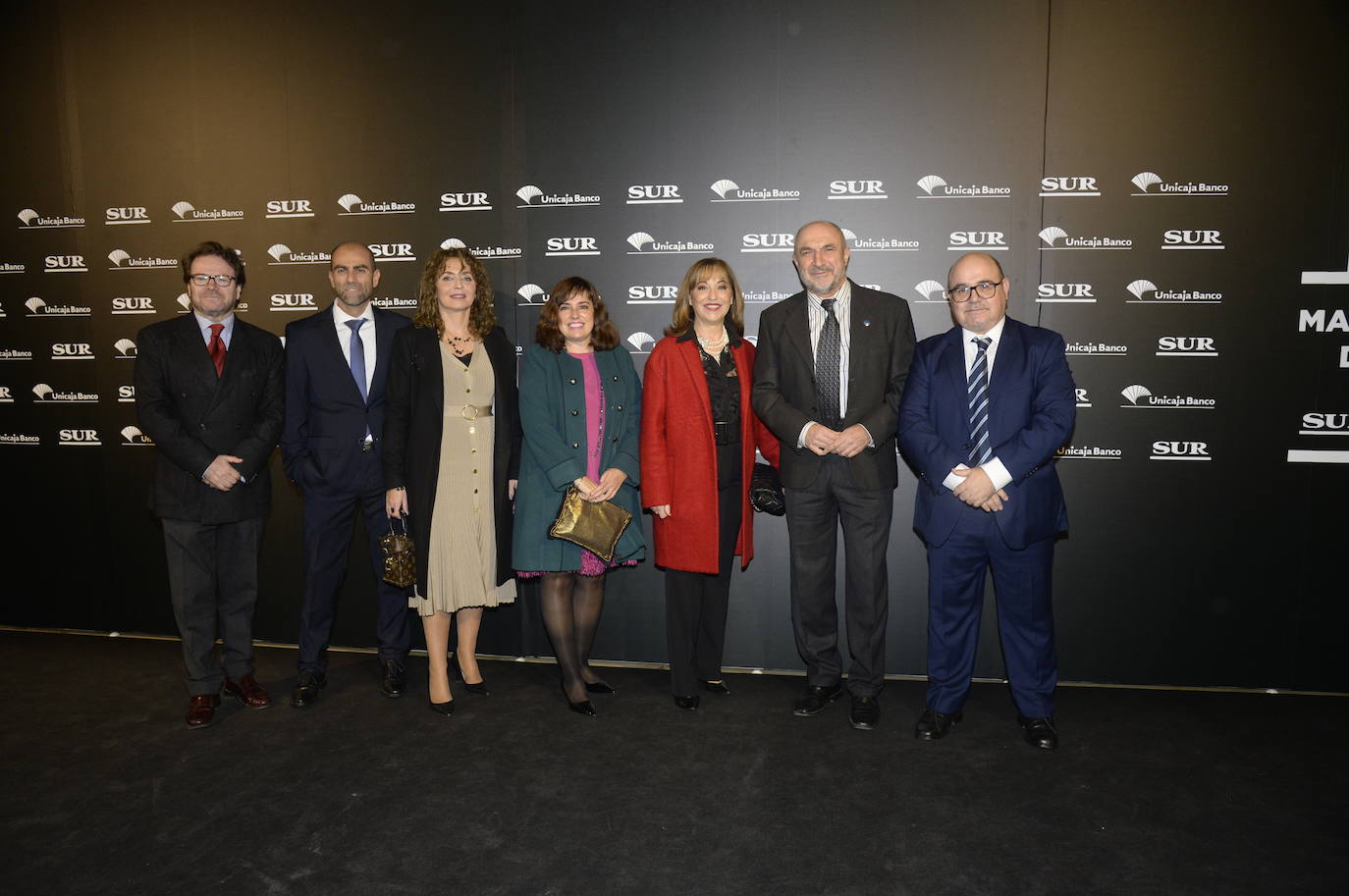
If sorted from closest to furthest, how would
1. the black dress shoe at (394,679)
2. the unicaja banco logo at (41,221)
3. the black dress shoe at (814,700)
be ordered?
the black dress shoe at (814,700) < the black dress shoe at (394,679) < the unicaja banco logo at (41,221)

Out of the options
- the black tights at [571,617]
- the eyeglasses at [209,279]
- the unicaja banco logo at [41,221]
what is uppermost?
the unicaja banco logo at [41,221]

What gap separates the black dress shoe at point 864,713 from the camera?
135 inches

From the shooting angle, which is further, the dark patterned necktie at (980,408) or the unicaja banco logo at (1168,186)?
the unicaja banco logo at (1168,186)

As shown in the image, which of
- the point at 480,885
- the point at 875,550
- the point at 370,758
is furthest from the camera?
the point at 875,550

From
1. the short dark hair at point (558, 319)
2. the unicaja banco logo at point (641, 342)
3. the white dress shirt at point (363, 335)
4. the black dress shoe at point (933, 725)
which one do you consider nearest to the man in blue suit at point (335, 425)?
the white dress shirt at point (363, 335)

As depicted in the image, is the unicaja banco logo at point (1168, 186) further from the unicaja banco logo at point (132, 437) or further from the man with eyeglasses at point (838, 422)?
the unicaja banco logo at point (132, 437)

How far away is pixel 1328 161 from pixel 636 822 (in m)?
4.16

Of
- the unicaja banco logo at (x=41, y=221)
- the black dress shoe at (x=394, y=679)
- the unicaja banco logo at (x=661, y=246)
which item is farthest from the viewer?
the unicaja banco logo at (x=41, y=221)

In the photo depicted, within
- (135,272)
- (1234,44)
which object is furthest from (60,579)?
(1234,44)

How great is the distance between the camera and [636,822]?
271 centimetres

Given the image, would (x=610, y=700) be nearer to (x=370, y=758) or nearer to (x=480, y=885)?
(x=370, y=758)

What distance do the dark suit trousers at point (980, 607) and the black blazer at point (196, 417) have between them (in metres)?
2.98

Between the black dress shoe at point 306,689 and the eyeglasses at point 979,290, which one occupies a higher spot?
the eyeglasses at point 979,290

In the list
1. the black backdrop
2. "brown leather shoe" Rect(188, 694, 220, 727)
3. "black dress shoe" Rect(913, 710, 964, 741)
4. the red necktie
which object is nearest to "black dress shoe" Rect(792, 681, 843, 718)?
"black dress shoe" Rect(913, 710, 964, 741)
